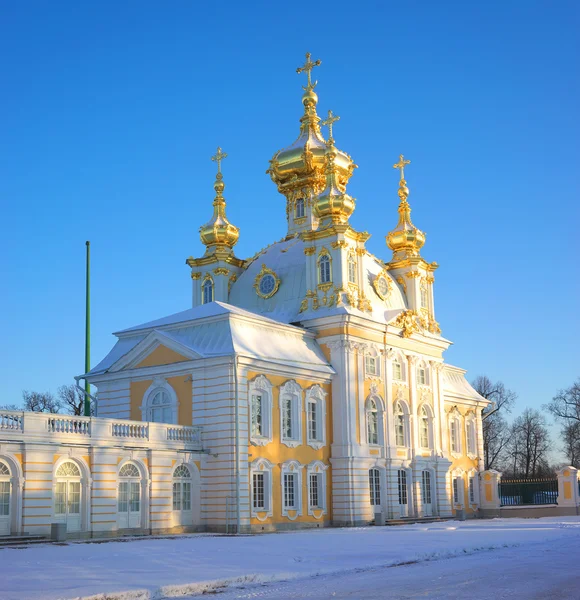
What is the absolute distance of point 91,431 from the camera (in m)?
28.0

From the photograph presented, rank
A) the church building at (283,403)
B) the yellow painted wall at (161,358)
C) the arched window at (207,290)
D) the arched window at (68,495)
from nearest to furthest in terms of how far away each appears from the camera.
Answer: the arched window at (68,495) < the church building at (283,403) < the yellow painted wall at (161,358) < the arched window at (207,290)

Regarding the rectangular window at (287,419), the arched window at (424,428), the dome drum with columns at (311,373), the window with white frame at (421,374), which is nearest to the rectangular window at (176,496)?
the dome drum with columns at (311,373)

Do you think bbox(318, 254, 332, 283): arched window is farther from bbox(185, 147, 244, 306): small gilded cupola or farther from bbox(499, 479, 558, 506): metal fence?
bbox(499, 479, 558, 506): metal fence

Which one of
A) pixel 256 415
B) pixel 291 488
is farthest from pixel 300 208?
pixel 291 488

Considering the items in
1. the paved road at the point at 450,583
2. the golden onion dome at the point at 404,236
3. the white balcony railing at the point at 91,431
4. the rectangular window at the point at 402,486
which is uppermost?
the golden onion dome at the point at 404,236

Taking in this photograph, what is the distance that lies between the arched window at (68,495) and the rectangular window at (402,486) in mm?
18045

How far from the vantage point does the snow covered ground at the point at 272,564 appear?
1373 cm

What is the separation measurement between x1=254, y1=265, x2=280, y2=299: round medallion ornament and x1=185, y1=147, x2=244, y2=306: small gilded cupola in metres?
2.24

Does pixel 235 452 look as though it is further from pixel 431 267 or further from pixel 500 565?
pixel 431 267

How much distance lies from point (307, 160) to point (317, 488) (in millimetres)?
18078

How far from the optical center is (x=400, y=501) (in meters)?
41.2

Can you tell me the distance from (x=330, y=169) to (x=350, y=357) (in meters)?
9.06

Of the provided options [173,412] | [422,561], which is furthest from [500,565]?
[173,412]

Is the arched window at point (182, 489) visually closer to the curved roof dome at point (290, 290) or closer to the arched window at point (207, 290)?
the curved roof dome at point (290, 290)
